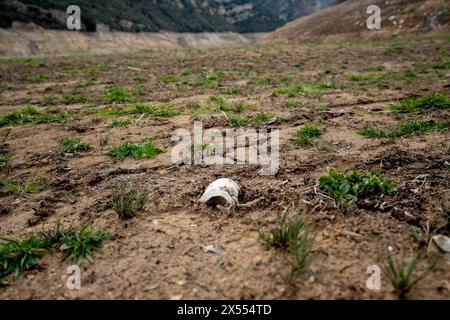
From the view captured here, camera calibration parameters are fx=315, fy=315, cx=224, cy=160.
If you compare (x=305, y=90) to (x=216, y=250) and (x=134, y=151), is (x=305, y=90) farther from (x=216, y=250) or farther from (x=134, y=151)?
(x=216, y=250)

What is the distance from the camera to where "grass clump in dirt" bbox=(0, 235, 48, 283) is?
2.56 meters

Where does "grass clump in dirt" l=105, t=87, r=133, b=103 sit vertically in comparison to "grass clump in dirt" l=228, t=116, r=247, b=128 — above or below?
above

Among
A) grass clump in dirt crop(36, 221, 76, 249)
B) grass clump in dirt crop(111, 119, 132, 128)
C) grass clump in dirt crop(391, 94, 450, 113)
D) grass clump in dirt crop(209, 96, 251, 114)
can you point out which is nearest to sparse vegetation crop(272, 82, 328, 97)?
grass clump in dirt crop(209, 96, 251, 114)

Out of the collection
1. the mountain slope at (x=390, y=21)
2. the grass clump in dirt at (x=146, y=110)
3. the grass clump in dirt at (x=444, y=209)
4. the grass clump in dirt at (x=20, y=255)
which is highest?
the mountain slope at (x=390, y=21)

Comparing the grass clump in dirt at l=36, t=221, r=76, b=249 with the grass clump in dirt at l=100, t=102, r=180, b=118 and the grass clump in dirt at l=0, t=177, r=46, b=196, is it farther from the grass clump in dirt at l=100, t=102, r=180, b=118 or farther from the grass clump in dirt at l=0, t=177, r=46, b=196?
the grass clump in dirt at l=100, t=102, r=180, b=118

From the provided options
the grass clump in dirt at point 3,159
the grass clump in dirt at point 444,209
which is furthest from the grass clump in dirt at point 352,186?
the grass clump in dirt at point 3,159

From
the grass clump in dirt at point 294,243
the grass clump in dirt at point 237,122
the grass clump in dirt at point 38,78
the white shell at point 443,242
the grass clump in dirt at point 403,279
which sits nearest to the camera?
the grass clump in dirt at point 403,279

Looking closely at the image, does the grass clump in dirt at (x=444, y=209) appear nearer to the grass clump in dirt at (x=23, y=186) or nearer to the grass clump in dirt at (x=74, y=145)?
the grass clump in dirt at (x=23, y=186)

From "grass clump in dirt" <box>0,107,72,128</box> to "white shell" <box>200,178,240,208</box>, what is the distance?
5329 millimetres

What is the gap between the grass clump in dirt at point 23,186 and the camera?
3.99 metres

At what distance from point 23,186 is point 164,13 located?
8718 cm

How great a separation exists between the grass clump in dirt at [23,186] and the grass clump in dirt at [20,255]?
1.35 metres

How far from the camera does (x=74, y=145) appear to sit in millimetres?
5320
